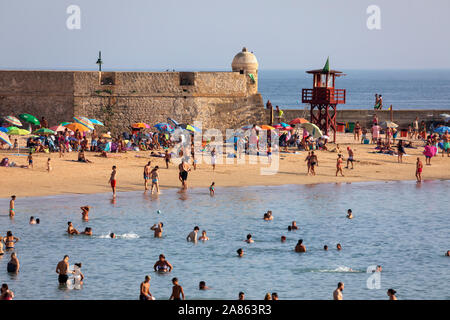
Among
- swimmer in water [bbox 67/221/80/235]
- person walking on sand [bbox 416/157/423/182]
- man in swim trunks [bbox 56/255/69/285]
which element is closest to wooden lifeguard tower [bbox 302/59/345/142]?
person walking on sand [bbox 416/157/423/182]

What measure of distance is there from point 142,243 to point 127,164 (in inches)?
390

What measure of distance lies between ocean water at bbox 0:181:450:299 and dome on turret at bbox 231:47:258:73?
1354 centimetres

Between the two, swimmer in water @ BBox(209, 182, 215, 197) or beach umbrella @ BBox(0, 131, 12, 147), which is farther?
swimmer in water @ BBox(209, 182, 215, 197)

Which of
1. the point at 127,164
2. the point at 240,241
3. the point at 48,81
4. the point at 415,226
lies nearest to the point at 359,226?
the point at 415,226

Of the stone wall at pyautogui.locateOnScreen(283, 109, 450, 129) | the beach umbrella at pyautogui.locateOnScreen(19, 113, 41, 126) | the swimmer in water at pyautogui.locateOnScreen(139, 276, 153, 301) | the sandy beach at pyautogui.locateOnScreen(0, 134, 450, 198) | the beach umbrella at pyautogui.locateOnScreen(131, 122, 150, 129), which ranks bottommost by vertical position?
the swimmer in water at pyautogui.locateOnScreen(139, 276, 153, 301)

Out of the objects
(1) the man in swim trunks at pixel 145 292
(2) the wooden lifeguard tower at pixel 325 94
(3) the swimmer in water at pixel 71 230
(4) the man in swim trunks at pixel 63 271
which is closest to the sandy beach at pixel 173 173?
(2) the wooden lifeguard tower at pixel 325 94

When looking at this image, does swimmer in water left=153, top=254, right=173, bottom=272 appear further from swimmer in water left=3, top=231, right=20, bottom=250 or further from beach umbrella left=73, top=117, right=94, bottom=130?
beach umbrella left=73, top=117, right=94, bottom=130

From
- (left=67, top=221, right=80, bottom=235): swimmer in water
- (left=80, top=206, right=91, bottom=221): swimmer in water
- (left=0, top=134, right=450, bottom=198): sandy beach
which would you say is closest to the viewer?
(left=67, top=221, right=80, bottom=235): swimmer in water

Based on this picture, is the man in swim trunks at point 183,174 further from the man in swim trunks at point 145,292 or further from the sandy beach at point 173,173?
the man in swim trunks at point 145,292

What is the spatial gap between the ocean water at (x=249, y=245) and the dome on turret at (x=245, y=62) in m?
13.5

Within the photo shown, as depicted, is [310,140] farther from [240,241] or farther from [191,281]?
[191,281]

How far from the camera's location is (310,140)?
3953 cm

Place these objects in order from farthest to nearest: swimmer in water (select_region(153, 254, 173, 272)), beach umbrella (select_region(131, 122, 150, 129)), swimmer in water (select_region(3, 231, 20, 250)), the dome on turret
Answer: the dome on turret → beach umbrella (select_region(131, 122, 150, 129)) → swimmer in water (select_region(3, 231, 20, 250)) → swimmer in water (select_region(153, 254, 173, 272))

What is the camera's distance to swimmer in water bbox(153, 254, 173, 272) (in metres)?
21.2
